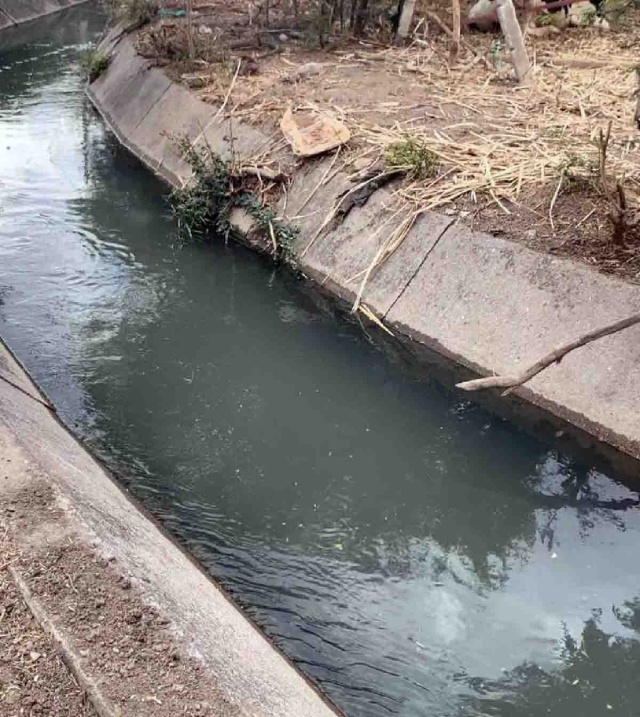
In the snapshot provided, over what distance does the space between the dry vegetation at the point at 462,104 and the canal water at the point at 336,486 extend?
5.31 ft

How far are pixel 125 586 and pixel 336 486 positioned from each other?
7.53 feet

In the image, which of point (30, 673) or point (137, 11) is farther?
point (137, 11)

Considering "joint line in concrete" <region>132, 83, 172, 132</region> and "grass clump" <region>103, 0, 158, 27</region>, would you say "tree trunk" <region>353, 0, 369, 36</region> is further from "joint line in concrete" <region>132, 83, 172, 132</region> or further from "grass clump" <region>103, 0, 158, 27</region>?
"grass clump" <region>103, 0, 158, 27</region>

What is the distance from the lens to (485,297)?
22.1 ft

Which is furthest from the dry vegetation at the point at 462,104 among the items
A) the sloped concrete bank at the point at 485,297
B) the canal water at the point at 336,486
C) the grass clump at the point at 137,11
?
the canal water at the point at 336,486

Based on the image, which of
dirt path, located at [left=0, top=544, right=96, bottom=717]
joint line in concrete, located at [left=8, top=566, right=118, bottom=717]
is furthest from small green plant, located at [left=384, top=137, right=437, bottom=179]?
dirt path, located at [left=0, top=544, right=96, bottom=717]

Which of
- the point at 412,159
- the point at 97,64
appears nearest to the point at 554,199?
the point at 412,159

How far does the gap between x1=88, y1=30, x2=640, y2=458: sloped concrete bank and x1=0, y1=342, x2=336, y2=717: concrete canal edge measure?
291cm

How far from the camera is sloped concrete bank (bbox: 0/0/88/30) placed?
798 inches

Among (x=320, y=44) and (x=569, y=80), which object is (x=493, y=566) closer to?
(x=569, y=80)

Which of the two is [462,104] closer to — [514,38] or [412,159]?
[514,38]

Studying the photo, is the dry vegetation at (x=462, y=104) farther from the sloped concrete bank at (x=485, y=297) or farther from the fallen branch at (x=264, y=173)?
the fallen branch at (x=264, y=173)

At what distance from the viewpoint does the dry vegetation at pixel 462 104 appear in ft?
23.0

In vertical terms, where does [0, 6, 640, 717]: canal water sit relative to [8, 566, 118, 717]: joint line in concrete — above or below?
below
